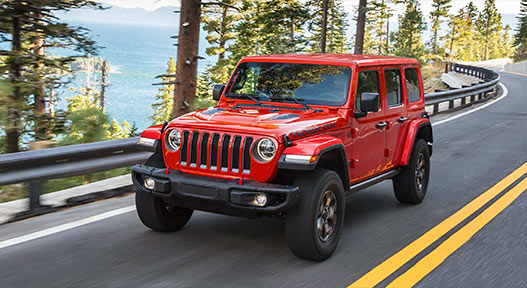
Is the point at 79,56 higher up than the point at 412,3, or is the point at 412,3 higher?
the point at 412,3

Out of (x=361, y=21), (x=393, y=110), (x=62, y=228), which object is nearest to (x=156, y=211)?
(x=62, y=228)

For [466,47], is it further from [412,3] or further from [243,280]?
[243,280]

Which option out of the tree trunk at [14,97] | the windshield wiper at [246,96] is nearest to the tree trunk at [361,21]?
the tree trunk at [14,97]

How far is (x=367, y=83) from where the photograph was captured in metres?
6.34

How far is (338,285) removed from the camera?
181 inches

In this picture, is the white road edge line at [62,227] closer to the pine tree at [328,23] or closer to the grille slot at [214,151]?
the grille slot at [214,151]

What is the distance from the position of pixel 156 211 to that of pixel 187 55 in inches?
274

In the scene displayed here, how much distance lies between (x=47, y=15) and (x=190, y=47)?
307 centimetres

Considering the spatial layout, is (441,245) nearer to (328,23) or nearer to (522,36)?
(328,23)

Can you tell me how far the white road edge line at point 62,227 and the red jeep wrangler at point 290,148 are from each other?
0.81 m

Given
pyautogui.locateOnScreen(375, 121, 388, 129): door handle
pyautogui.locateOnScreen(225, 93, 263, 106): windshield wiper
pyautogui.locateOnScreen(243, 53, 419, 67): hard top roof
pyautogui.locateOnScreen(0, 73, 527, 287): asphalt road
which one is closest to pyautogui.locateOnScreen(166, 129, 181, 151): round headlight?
pyautogui.locateOnScreen(0, 73, 527, 287): asphalt road

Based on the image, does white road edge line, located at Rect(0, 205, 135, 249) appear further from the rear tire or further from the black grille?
the black grille

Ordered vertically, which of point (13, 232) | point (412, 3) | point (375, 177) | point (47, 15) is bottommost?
point (13, 232)

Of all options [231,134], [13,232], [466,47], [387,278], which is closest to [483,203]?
[387,278]
